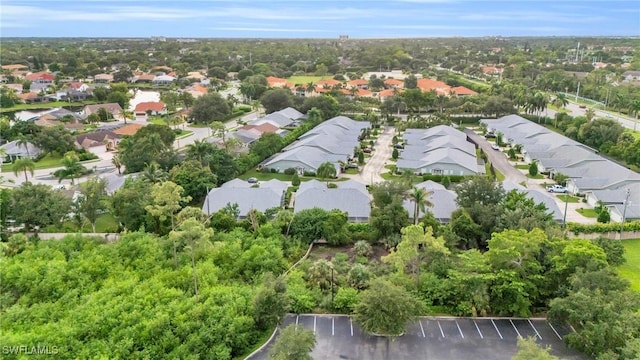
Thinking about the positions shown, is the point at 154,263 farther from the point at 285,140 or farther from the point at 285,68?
the point at 285,68

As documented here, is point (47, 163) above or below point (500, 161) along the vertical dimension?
below

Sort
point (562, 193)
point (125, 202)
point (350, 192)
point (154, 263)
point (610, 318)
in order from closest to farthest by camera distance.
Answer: point (610, 318) < point (154, 263) < point (125, 202) < point (350, 192) < point (562, 193)

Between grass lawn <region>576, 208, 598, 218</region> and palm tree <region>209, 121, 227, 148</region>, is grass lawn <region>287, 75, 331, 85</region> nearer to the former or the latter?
palm tree <region>209, 121, 227, 148</region>

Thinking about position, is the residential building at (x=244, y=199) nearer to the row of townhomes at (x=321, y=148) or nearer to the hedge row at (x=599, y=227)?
the row of townhomes at (x=321, y=148)

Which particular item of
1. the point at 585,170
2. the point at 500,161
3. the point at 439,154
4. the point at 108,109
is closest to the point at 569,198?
the point at 585,170

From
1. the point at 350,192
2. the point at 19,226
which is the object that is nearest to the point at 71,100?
the point at 19,226

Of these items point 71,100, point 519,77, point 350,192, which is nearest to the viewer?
point 350,192

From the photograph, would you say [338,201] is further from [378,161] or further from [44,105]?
[44,105]
